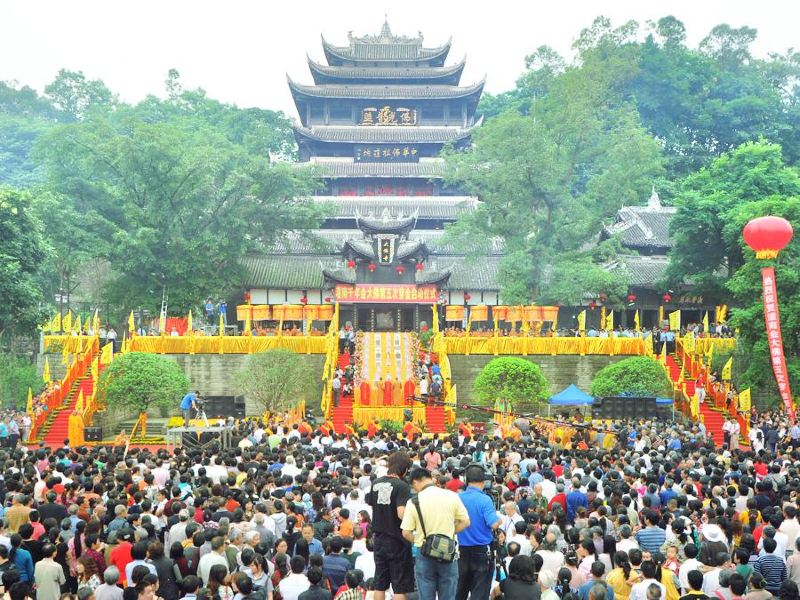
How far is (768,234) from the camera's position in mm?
24969

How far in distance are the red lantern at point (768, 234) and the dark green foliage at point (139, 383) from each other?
17.1m

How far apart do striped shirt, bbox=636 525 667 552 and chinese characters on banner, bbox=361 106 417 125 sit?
46236 mm

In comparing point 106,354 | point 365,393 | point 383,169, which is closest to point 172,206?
point 106,354

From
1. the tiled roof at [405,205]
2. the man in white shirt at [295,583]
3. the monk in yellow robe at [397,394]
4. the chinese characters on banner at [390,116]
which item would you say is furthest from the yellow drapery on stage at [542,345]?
the man in white shirt at [295,583]

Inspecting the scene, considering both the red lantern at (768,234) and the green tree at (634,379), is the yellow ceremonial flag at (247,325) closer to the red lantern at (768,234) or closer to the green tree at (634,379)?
the green tree at (634,379)

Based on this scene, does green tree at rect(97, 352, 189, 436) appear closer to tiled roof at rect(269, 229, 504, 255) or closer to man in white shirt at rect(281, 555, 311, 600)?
tiled roof at rect(269, 229, 504, 255)

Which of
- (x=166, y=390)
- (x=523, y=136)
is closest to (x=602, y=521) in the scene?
(x=166, y=390)

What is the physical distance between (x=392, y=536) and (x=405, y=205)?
43074 millimetres

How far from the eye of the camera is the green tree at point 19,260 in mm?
29828

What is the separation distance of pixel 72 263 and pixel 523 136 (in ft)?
64.8

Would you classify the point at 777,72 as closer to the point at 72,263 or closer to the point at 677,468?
the point at 72,263

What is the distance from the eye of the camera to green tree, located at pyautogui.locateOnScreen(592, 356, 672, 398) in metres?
31.0

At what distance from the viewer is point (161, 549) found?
31.7ft

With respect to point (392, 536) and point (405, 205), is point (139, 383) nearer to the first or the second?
point (392, 536)
